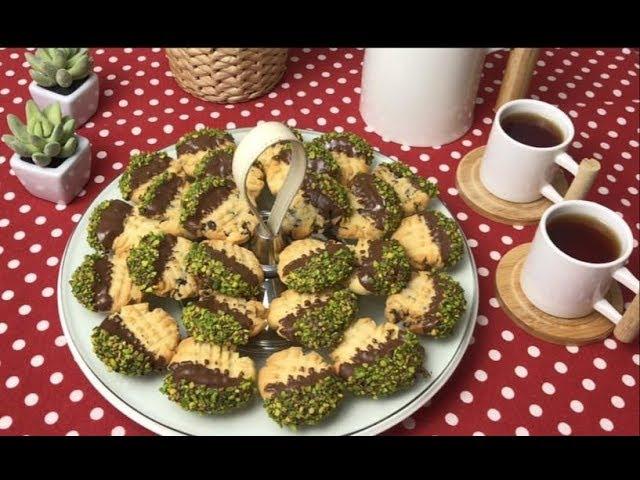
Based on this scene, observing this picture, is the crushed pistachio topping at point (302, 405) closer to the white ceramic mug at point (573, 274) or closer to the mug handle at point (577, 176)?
the white ceramic mug at point (573, 274)

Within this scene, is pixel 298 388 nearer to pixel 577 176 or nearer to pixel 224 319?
pixel 224 319

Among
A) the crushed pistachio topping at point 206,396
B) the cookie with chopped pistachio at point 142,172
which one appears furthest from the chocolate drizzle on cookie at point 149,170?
the crushed pistachio topping at point 206,396

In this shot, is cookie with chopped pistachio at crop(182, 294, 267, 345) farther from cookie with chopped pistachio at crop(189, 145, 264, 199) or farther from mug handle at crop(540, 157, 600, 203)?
mug handle at crop(540, 157, 600, 203)

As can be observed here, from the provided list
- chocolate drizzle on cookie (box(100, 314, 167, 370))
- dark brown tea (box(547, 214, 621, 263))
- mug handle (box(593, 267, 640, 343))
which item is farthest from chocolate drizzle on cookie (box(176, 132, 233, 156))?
mug handle (box(593, 267, 640, 343))

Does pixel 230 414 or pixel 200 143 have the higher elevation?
pixel 200 143

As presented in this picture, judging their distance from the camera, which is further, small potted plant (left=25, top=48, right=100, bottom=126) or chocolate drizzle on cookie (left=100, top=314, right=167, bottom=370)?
small potted plant (left=25, top=48, right=100, bottom=126)

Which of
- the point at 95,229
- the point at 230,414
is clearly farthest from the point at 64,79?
the point at 230,414
